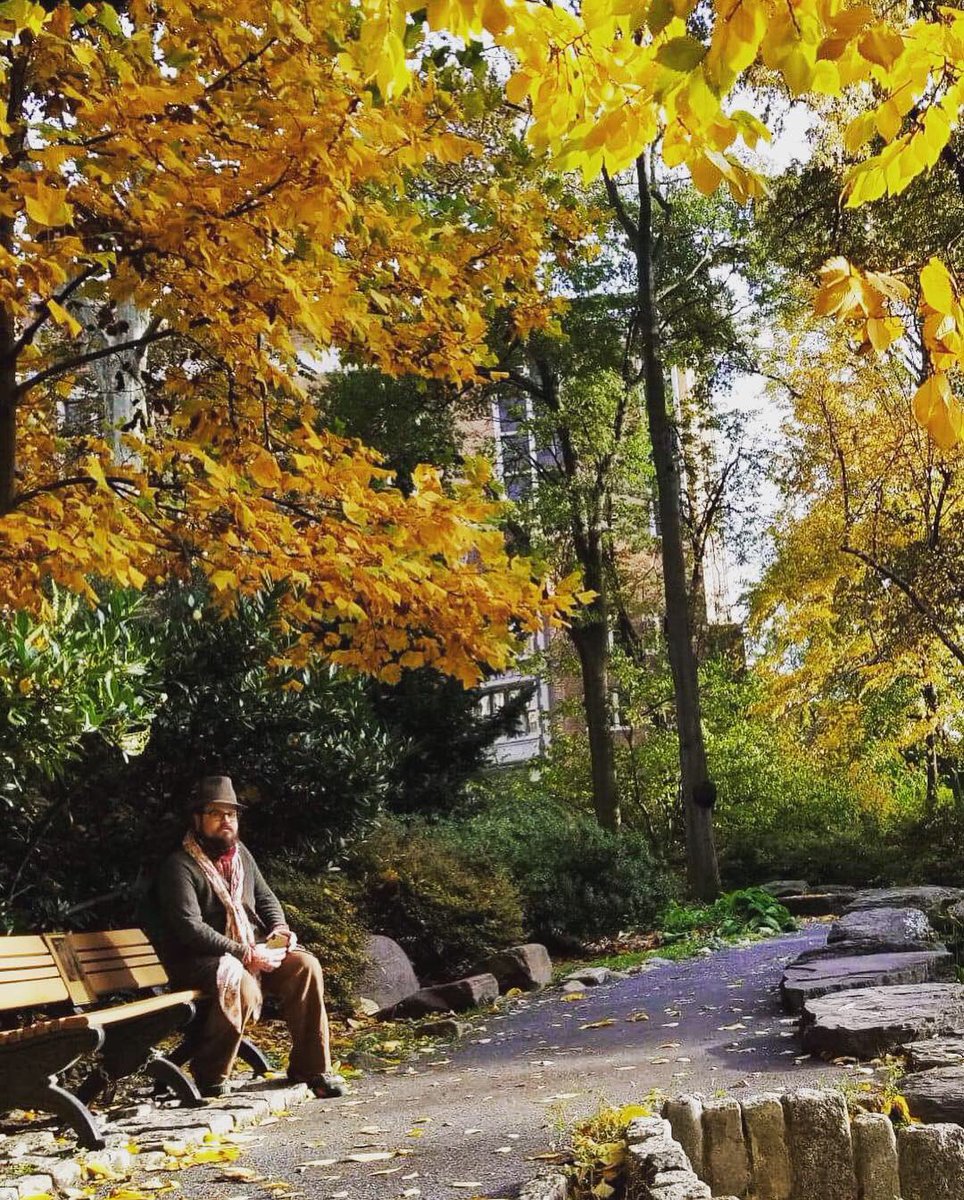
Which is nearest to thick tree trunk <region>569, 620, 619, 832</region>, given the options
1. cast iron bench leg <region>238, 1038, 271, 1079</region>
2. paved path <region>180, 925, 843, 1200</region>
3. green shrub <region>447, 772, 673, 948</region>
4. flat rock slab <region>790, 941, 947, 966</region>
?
green shrub <region>447, 772, 673, 948</region>

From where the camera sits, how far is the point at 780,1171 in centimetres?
426

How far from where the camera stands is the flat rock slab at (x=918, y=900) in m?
11.2

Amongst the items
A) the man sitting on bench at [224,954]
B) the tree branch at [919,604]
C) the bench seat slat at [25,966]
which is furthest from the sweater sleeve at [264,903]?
the tree branch at [919,604]

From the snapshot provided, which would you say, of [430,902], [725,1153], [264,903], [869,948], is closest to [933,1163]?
[725,1153]

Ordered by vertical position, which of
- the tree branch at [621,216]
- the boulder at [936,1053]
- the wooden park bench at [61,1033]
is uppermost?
the tree branch at [621,216]

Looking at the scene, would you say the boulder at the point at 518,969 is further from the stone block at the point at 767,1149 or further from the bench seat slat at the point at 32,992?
the stone block at the point at 767,1149

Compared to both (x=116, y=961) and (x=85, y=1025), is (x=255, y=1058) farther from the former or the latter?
(x=85, y=1025)

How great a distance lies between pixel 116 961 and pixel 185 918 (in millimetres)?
426

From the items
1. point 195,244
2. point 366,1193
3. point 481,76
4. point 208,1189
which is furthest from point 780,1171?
point 481,76

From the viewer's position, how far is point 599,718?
22094mm

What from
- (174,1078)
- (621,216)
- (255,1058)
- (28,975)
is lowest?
(255,1058)

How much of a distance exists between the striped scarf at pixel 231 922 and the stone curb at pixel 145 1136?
1.49ft

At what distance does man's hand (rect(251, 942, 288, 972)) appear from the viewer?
7.18 meters

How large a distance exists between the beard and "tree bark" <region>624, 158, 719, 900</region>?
11.0 m
